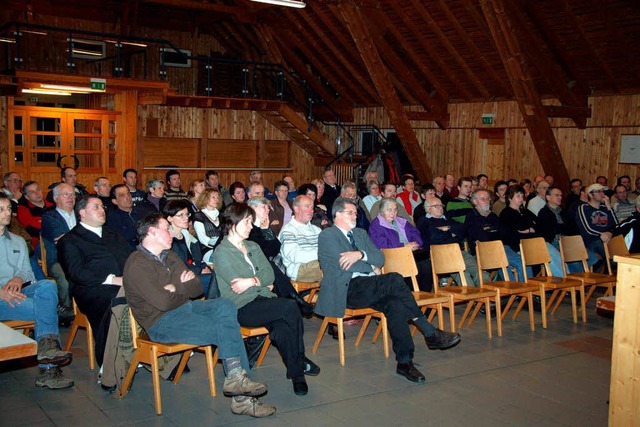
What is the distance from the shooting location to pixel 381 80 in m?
12.1

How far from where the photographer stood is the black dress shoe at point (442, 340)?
5.00 m

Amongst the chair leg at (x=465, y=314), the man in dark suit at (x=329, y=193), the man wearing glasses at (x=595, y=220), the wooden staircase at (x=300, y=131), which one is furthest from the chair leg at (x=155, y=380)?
the wooden staircase at (x=300, y=131)

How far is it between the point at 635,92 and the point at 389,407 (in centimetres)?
885

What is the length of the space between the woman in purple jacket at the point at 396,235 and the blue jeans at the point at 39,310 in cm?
287

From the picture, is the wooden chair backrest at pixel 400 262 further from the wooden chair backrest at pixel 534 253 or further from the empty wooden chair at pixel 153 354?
the empty wooden chair at pixel 153 354

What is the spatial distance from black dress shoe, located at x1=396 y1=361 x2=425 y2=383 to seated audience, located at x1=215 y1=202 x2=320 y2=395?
1.94 feet

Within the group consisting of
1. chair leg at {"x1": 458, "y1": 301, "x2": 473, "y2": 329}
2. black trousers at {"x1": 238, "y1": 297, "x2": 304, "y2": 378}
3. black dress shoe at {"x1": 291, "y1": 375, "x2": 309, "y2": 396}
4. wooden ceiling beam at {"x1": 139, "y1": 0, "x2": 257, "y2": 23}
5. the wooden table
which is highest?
wooden ceiling beam at {"x1": 139, "y1": 0, "x2": 257, "y2": 23}

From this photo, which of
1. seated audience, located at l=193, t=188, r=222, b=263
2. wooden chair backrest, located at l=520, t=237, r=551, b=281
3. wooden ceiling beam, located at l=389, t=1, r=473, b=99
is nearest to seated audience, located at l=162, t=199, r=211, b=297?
seated audience, located at l=193, t=188, r=222, b=263

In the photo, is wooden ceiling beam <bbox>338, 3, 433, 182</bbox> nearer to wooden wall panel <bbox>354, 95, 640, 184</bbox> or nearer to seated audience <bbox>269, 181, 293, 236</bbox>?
wooden wall panel <bbox>354, 95, 640, 184</bbox>

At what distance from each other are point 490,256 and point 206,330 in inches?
124

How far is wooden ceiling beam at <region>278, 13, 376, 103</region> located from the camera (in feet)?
45.4

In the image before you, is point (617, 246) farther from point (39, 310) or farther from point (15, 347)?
point (15, 347)

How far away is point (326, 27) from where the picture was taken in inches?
529

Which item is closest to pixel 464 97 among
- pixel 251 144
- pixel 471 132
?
pixel 471 132
